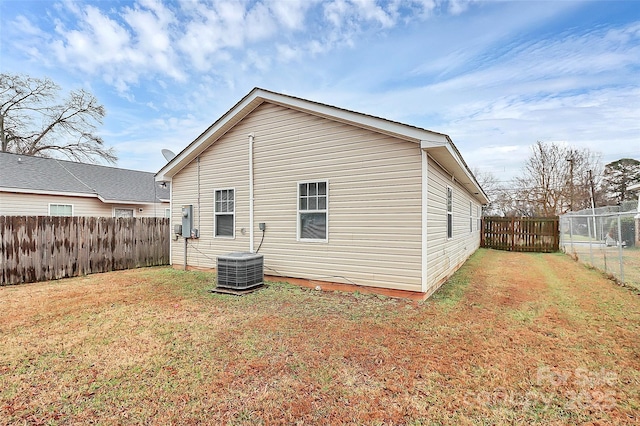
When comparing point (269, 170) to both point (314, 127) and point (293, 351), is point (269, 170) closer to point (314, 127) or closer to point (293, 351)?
point (314, 127)

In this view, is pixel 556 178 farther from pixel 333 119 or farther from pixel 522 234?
pixel 333 119

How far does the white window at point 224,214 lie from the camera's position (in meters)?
7.68

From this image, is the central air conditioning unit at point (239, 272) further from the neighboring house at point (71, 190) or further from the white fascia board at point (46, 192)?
the white fascia board at point (46, 192)

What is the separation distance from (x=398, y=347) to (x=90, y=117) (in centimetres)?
2827

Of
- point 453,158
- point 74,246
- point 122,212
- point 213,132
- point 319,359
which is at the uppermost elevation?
point 213,132

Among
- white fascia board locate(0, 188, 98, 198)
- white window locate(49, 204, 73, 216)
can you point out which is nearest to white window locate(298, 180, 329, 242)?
white fascia board locate(0, 188, 98, 198)

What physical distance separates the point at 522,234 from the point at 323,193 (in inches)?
517

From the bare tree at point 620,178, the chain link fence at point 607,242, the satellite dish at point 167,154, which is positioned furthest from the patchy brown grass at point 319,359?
the bare tree at point 620,178

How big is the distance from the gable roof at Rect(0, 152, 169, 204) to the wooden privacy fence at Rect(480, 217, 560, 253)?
17455 mm

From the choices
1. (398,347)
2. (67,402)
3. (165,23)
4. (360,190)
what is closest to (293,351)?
(398,347)

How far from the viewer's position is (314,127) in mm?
6488

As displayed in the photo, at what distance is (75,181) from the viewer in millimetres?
13875

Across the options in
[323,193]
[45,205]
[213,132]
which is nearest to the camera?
[323,193]

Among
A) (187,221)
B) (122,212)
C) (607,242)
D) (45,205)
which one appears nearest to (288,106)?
(187,221)
